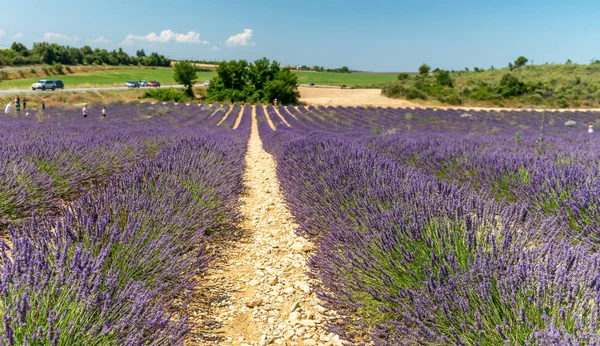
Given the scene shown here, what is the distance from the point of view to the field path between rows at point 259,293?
7.28 feet

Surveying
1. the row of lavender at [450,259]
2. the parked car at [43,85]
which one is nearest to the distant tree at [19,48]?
the parked car at [43,85]

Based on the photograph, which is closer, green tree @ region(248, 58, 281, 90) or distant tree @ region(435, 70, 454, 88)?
green tree @ region(248, 58, 281, 90)

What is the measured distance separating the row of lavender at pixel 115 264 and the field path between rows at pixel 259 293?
0.22m

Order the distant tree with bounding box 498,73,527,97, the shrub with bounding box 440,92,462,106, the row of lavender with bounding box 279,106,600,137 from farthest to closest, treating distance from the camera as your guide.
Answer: the distant tree with bounding box 498,73,527,97, the shrub with bounding box 440,92,462,106, the row of lavender with bounding box 279,106,600,137

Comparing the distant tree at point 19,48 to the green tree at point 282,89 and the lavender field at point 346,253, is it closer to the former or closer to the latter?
the green tree at point 282,89

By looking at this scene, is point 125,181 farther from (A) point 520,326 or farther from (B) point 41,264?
(A) point 520,326

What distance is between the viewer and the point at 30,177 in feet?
12.5

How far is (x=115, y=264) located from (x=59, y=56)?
7001 cm

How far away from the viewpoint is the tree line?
167 feet

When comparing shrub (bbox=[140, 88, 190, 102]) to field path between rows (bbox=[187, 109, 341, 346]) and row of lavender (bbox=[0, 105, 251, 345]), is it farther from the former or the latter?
field path between rows (bbox=[187, 109, 341, 346])

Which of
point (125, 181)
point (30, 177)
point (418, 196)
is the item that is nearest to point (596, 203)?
point (418, 196)

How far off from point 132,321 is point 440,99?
132 feet

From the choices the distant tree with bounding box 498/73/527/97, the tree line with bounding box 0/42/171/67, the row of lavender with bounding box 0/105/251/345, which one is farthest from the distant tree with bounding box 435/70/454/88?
the tree line with bounding box 0/42/171/67

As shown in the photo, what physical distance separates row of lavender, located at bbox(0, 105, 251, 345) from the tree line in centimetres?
6163
